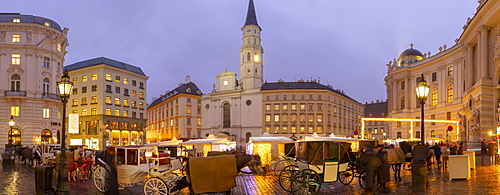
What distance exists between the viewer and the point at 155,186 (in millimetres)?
12688

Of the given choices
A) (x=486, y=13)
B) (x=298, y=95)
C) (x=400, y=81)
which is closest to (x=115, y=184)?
(x=486, y=13)

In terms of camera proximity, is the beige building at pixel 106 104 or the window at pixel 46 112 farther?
the beige building at pixel 106 104

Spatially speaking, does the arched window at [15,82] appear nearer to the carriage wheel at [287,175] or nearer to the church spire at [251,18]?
the carriage wheel at [287,175]

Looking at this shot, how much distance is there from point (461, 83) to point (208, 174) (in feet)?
162

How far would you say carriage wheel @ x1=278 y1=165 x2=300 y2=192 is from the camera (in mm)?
13188

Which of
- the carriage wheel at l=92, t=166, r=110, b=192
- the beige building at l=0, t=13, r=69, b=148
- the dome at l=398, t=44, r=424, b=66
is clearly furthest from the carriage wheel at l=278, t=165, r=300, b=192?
the dome at l=398, t=44, r=424, b=66

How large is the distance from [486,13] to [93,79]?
6119 centimetres

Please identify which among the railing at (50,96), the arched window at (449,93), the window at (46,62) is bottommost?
the railing at (50,96)

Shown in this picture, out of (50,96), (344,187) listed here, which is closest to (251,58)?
(50,96)

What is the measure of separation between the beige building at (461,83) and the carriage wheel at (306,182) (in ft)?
75.1

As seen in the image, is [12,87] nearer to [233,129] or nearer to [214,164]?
[214,164]

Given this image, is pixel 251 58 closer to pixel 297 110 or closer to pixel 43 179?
pixel 297 110

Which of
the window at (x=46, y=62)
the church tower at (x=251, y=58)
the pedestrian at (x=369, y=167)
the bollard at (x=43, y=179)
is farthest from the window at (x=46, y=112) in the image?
the church tower at (x=251, y=58)

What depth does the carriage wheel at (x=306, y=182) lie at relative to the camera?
12.8m
